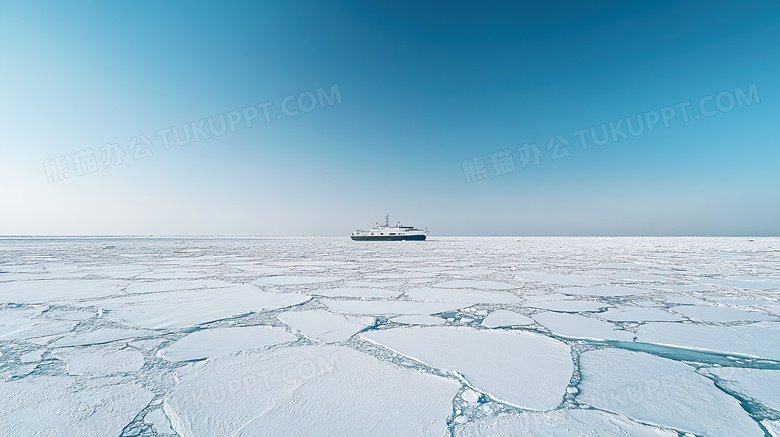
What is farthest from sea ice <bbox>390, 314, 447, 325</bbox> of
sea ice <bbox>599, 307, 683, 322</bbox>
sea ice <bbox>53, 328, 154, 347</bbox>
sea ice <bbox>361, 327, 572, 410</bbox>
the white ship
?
the white ship

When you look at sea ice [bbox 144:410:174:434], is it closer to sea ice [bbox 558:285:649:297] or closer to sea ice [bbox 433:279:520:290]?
sea ice [bbox 433:279:520:290]

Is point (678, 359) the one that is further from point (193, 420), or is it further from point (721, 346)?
point (193, 420)

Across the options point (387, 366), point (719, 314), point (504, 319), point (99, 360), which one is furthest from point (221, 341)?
point (719, 314)

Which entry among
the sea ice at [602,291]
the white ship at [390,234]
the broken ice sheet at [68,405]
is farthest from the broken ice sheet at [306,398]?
the white ship at [390,234]

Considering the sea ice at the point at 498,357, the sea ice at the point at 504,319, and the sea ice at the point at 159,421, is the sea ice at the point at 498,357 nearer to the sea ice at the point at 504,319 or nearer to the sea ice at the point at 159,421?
the sea ice at the point at 504,319

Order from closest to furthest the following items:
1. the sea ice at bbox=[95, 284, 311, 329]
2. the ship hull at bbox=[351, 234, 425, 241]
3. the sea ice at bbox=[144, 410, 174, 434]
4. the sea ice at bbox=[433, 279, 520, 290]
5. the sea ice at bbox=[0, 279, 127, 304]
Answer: the sea ice at bbox=[144, 410, 174, 434]
the sea ice at bbox=[95, 284, 311, 329]
the sea ice at bbox=[0, 279, 127, 304]
the sea ice at bbox=[433, 279, 520, 290]
the ship hull at bbox=[351, 234, 425, 241]
